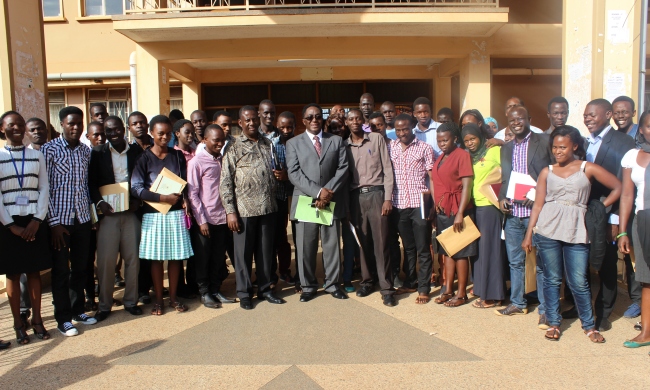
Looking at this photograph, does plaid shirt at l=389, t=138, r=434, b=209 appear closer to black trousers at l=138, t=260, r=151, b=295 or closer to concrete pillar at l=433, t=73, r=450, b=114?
black trousers at l=138, t=260, r=151, b=295

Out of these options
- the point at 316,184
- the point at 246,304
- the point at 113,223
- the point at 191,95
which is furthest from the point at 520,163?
the point at 191,95

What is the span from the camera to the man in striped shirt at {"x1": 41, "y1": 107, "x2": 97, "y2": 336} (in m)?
4.59

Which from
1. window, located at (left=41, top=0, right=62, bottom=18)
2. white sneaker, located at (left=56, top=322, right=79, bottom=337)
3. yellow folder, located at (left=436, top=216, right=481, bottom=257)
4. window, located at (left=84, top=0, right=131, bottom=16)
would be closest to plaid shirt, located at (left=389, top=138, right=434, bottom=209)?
yellow folder, located at (left=436, top=216, right=481, bottom=257)

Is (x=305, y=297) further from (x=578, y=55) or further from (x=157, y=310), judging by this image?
(x=578, y=55)

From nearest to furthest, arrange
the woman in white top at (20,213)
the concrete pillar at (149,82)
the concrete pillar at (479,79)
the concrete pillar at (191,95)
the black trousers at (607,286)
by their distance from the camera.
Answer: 1. the woman in white top at (20,213)
2. the black trousers at (607,286)
3. the concrete pillar at (479,79)
4. the concrete pillar at (149,82)
5. the concrete pillar at (191,95)

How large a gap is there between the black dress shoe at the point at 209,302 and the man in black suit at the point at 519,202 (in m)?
2.73

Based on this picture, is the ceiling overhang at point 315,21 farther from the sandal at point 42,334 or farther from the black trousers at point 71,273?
the sandal at point 42,334

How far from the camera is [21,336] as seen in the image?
4387 millimetres

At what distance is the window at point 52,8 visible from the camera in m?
12.9

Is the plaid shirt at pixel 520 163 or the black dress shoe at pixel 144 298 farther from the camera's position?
the black dress shoe at pixel 144 298

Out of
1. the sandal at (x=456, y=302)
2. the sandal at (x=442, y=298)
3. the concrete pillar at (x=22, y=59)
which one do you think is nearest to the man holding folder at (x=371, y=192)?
the sandal at (x=442, y=298)

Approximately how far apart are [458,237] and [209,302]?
101 inches

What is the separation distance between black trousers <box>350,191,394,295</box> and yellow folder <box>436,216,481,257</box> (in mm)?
622

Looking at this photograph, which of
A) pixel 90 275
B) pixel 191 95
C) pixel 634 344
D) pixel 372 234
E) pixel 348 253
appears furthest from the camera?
pixel 191 95
